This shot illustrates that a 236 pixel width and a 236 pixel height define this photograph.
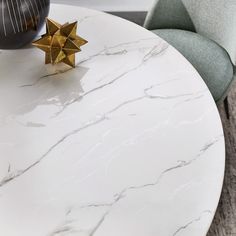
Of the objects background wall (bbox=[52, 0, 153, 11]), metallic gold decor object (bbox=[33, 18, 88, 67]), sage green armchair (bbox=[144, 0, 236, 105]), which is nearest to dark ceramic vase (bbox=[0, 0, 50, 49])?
metallic gold decor object (bbox=[33, 18, 88, 67])

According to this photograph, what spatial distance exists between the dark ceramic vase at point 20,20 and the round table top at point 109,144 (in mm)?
43

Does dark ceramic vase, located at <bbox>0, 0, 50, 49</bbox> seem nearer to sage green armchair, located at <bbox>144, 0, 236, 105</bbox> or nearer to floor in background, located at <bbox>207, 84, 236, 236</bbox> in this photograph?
sage green armchair, located at <bbox>144, 0, 236, 105</bbox>

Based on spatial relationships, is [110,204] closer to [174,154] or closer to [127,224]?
[127,224]

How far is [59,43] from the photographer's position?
935 millimetres

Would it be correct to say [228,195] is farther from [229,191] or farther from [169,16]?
[169,16]

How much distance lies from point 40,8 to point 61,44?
0.09 metres

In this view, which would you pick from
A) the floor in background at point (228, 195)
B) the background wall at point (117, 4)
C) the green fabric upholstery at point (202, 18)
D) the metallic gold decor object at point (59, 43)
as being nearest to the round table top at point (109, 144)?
the metallic gold decor object at point (59, 43)

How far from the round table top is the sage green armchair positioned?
209 mm

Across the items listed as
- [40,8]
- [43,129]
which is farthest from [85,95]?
[40,8]

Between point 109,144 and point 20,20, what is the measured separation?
349mm

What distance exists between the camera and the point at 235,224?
1223mm

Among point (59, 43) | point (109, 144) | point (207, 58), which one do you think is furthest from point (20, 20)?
point (207, 58)

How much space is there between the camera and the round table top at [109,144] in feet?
2.21

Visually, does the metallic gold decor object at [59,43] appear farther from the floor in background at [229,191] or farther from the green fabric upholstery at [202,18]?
the floor in background at [229,191]
